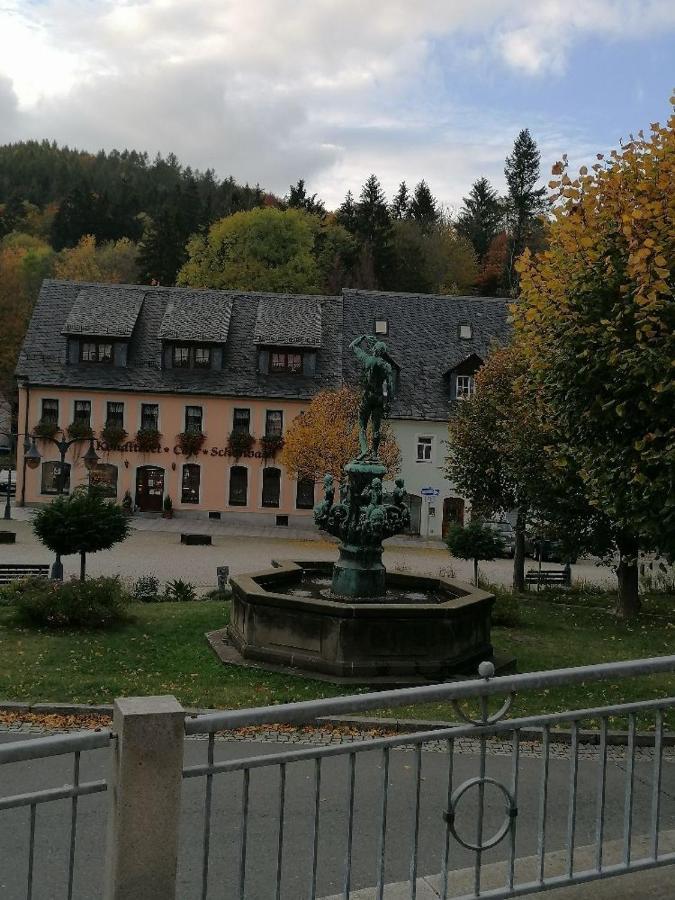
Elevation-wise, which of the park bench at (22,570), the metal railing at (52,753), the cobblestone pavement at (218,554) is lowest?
the cobblestone pavement at (218,554)

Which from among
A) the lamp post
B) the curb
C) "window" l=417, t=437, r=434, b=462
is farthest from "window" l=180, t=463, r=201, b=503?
the curb

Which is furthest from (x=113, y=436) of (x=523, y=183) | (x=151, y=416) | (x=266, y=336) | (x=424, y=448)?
(x=523, y=183)

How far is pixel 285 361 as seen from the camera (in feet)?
147

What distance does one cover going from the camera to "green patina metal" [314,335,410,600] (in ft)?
49.0

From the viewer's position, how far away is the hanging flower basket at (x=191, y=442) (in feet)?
143

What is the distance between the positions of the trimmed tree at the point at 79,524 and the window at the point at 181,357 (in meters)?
25.5

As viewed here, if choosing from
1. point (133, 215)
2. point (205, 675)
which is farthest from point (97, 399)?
point (133, 215)

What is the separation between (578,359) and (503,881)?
731cm

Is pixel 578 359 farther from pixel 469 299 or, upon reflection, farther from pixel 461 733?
pixel 469 299

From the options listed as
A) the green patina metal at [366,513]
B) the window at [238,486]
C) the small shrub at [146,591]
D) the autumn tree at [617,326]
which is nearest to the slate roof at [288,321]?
the window at [238,486]

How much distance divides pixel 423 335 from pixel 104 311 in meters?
16.0

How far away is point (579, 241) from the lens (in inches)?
420

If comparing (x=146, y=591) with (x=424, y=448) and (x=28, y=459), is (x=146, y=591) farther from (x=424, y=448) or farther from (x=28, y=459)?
(x=424, y=448)

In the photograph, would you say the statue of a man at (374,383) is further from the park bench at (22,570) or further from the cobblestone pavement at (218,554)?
the cobblestone pavement at (218,554)
